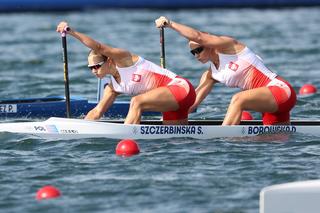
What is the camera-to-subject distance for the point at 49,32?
117 feet

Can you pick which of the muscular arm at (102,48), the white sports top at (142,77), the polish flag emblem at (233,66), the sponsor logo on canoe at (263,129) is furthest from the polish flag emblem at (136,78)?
the sponsor logo on canoe at (263,129)

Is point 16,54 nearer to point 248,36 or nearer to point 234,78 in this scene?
point 248,36

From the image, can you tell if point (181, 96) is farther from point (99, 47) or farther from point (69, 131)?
point (69, 131)

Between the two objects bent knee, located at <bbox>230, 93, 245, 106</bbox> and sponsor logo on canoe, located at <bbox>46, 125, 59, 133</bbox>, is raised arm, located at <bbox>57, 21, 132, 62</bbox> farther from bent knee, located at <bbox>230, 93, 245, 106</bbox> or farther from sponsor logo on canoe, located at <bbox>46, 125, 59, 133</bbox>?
bent knee, located at <bbox>230, 93, 245, 106</bbox>

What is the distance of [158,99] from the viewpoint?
15.4 metres

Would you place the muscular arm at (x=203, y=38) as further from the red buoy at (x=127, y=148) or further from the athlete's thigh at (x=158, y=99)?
the red buoy at (x=127, y=148)

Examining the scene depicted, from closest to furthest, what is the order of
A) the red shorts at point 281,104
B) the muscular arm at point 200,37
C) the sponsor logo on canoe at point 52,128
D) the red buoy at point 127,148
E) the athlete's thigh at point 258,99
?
the red buoy at point 127,148
the muscular arm at point 200,37
the athlete's thigh at point 258,99
the red shorts at point 281,104
the sponsor logo on canoe at point 52,128

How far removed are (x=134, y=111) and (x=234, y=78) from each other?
152 centimetres

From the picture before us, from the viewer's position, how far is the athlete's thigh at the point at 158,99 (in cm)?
1535

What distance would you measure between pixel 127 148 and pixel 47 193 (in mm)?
2306

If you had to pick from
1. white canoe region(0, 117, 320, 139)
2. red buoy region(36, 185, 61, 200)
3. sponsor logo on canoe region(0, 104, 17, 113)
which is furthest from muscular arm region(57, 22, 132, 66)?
sponsor logo on canoe region(0, 104, 17, 113)

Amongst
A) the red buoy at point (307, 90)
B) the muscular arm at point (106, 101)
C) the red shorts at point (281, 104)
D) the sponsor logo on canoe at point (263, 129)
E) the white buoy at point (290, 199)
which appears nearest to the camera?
the white buoy at point (290, 199)

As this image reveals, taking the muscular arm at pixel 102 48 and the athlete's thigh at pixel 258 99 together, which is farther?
the athlete's thigh at pixel 258 99

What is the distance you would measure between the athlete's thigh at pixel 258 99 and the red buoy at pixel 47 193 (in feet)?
11.8
